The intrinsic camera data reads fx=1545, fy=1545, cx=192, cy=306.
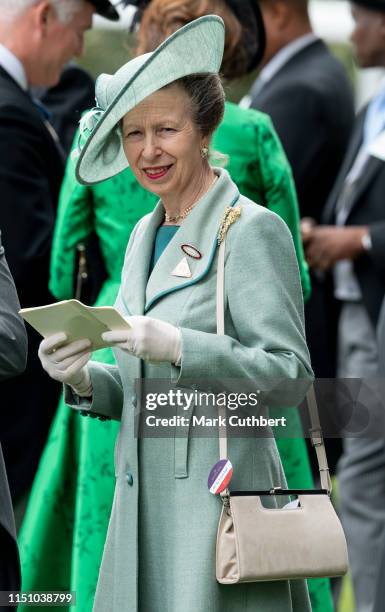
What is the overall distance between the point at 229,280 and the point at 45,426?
6.63 ft

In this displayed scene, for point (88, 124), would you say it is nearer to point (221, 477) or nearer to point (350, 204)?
point (221, 477)

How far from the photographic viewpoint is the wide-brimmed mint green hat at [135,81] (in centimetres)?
341

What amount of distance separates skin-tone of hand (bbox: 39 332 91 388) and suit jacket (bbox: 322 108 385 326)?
3.08 meters

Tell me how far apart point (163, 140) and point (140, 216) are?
4.18 ft

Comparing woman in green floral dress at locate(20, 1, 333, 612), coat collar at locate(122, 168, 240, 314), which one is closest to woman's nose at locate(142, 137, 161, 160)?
coat collar at locate(122, 168, 240, 314)

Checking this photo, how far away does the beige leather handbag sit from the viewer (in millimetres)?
3227

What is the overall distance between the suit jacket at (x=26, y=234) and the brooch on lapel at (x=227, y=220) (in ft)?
5.53

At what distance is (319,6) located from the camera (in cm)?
2253

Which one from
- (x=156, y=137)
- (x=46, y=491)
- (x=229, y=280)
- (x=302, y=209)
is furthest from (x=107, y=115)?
(x=302, y=209)

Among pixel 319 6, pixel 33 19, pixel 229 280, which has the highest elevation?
pixel 319 6

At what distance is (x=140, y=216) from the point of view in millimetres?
4746

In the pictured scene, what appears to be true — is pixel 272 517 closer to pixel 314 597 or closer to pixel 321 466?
pixel 321 466

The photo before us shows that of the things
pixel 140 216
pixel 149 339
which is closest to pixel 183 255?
pixel 149 339

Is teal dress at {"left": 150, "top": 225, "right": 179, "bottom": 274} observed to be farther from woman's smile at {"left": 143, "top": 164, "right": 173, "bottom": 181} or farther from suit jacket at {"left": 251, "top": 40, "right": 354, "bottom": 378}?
suit jacket at {"left": 251, "top": 40, "right": 354, "bottom": 378}
